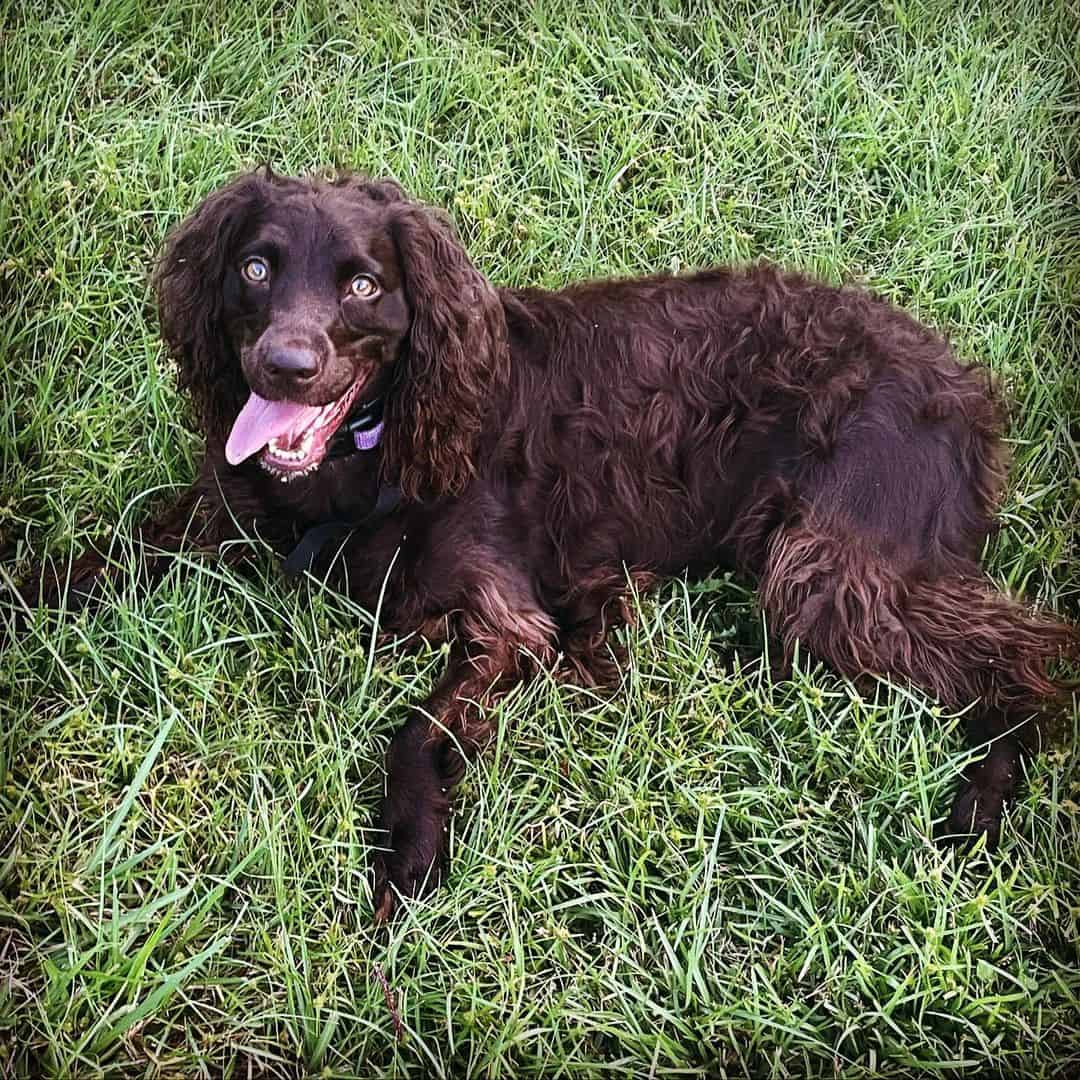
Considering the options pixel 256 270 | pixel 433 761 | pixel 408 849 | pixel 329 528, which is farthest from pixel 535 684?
pixel 256 270

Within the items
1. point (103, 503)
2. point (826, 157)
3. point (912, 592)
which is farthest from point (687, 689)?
point (826, 157)

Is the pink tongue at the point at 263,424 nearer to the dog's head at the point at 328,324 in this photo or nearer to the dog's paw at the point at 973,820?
the dog's head at the point at 328,324

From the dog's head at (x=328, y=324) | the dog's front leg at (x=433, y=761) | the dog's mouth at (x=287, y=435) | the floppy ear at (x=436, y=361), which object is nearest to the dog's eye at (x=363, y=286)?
the dog's head at (x=328, y=324)

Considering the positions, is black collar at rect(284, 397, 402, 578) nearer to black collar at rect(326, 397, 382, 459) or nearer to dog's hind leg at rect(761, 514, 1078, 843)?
black collar at rect(326, 397, 382, 459)

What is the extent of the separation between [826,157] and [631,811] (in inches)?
Answer: 105

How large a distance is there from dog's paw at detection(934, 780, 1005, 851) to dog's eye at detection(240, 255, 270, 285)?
194 centimetres

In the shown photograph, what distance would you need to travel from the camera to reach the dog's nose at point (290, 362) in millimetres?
2518

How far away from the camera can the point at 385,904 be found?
2467mm

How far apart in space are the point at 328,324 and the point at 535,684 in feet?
3.17

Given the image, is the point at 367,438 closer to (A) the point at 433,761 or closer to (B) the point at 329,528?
(B) the point at 329,528

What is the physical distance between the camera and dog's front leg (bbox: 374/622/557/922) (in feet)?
8.29

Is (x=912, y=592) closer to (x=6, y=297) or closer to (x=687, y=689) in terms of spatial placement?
(x=687, y=689)

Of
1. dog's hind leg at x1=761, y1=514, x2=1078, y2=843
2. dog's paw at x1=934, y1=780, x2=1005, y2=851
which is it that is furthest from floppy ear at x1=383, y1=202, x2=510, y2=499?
dog's paw at x1=934, y1=780, x2=1005, y2=851

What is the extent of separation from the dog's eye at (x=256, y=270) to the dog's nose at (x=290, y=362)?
0.90 feet
